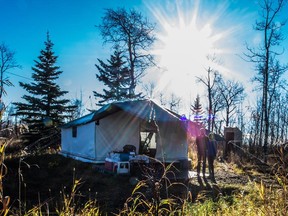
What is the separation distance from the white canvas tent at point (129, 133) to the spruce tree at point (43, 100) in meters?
9.33

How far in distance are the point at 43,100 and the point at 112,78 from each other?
7.64 meters

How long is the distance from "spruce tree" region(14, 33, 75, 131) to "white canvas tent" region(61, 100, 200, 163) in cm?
933

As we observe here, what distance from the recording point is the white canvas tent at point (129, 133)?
13.3 m

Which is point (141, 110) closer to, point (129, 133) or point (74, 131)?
point (129, 133)

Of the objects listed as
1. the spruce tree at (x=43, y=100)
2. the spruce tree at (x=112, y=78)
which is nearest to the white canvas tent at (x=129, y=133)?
the spruce tree at (x=43, y=100)

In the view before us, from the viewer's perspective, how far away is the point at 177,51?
17906 mm

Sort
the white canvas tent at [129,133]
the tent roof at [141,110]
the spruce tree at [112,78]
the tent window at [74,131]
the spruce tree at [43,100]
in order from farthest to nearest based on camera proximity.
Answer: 1. the spruce tree at [112,78]
2. the spruce tree at [43,100]
3. the tent window at [74,131]
4. the white canvas tent at [129,133]
5. the tent roof at [141,110]

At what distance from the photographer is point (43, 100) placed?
945 inches

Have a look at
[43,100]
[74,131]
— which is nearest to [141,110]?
[74,131]

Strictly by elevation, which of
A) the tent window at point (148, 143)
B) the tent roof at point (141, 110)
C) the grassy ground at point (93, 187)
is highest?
the tent roof at point (141, 110)

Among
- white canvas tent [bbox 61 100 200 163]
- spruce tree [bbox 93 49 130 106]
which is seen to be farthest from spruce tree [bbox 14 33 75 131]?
white canvas tent [bbox 61 100 200 163]

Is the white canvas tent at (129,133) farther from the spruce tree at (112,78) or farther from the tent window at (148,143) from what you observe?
the spruce tree at (112,78)

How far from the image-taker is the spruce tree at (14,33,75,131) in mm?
23484

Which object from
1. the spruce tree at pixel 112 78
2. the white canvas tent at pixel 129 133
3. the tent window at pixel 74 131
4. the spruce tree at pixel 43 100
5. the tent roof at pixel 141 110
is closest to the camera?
the tent roof at pixel 141 110
